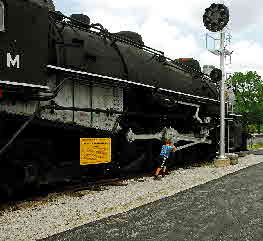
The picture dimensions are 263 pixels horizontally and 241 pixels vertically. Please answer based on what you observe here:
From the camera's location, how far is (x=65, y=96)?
696 cm

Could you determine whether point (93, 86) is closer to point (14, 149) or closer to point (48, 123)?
point (48, 123)

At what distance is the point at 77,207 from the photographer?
602 cm

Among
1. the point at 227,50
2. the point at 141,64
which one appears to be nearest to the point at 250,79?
the point at 227,50

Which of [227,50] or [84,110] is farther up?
[227,50]

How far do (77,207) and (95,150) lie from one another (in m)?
1.57

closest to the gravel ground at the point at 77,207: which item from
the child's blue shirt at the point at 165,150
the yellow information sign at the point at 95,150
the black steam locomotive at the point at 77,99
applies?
the black steam locomotive at the point at 77,99

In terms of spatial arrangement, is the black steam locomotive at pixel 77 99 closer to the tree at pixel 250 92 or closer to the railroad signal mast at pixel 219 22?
the railroad signal mast at pixel 219 22

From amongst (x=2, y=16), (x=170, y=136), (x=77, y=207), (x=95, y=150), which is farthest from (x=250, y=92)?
(x=2, y=16)

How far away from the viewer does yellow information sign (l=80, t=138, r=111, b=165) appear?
7082mm

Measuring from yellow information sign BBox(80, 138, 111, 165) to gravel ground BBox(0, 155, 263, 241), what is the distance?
645mm

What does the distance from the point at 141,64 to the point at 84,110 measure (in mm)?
2447

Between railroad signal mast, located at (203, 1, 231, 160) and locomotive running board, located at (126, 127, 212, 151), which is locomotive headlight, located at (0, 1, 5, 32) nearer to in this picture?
locomotive running board, located at (126, 127, 212, 151)

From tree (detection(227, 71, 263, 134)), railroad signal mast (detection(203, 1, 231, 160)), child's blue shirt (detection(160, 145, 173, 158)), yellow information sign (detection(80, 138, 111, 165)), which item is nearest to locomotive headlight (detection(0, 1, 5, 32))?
yellow information sign (detection(80, 138, 111, 165))

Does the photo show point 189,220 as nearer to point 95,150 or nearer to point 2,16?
point 95,150
